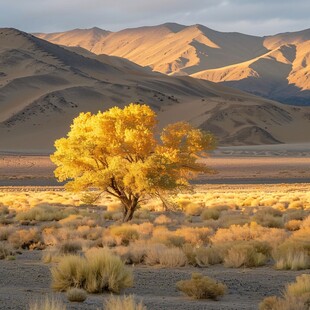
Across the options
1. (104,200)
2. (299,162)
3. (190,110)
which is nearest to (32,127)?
(190,110)

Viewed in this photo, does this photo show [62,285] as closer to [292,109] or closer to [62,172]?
[62,172]

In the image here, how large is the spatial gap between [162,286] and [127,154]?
47.7 ft

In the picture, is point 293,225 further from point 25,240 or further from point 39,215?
point 39,215

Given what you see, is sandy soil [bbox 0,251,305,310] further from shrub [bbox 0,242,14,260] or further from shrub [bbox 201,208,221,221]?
shrub [bbox 201,208,221,221]

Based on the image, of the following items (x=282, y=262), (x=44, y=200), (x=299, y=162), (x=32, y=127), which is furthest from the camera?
(x=32, y=127)

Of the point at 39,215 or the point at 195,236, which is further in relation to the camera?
the point at 39,215

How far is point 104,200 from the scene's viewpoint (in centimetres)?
4519

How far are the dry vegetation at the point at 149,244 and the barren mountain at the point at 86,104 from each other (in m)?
72.0

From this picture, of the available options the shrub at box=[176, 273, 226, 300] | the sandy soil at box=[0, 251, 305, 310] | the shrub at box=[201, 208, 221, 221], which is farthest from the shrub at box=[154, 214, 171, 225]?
the shrub at box=[176, 273, 226, 300]

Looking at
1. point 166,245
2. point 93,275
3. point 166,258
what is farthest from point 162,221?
point 93,275

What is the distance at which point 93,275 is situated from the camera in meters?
13.2

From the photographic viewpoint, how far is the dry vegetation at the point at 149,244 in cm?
1323

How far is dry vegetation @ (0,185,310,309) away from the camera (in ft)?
43.4

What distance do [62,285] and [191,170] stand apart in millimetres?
16804
